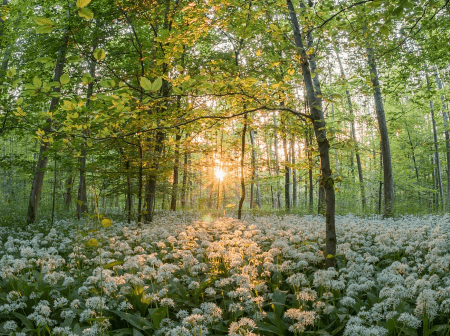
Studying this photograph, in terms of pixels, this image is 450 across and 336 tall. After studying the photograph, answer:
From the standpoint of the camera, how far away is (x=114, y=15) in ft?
33.7

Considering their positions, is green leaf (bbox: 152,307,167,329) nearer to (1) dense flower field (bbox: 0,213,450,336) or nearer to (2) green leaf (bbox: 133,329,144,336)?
(1) dense flower field (bbox: 0,213,450,336)

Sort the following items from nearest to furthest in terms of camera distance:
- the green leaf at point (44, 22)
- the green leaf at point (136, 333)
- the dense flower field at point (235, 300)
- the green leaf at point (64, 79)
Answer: the green leaf at point (44, 22) < the green leaf at point (64, 79) < the dense flower field at point (235, 300) < the green leaf at point (136, 333)

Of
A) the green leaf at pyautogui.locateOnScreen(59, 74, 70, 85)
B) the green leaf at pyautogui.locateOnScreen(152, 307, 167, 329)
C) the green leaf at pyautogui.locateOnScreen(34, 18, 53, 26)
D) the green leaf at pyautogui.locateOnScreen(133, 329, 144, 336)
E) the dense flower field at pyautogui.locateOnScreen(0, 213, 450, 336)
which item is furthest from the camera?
the green leaf at pyautogui.locateOnScreen(152, 307, 167, 329)

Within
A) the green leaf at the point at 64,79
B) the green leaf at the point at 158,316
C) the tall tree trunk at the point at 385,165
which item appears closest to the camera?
the green leaf at the point at 64,79

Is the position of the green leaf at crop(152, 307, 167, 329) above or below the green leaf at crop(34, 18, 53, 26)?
below

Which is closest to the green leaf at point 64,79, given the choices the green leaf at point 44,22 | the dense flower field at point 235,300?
the green leaf at point 44,22

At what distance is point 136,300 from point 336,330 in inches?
110

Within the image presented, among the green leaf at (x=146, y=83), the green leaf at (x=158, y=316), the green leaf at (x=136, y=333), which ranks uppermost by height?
the green leaf at (x=146, y=83)

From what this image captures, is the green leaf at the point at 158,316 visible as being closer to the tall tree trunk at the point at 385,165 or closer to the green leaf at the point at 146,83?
the green leaf at the point at 146,83

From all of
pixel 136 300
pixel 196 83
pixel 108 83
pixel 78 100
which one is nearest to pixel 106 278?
pixel 136 300

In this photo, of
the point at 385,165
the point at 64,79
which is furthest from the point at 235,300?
the point at 385,165

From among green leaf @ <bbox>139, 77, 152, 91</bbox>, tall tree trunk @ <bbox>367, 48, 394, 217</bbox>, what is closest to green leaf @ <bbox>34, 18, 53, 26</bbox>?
green leaf @ <bbox>139, 77, 152, 91</bbox>

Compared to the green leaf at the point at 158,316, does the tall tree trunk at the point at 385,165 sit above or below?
above

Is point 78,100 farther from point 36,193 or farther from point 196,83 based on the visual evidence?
point 36,193
